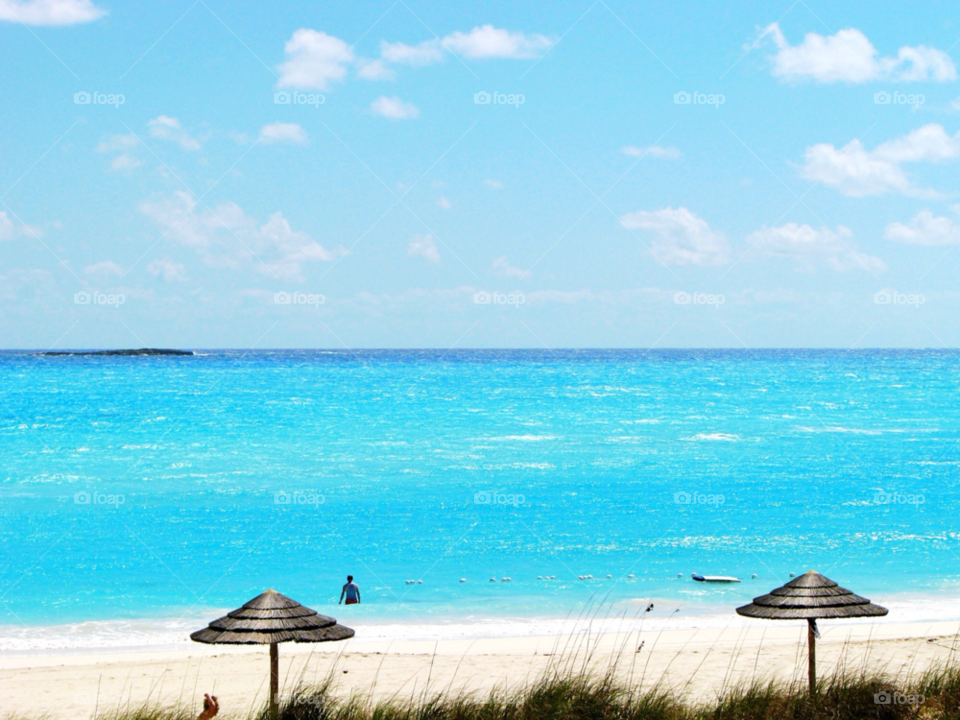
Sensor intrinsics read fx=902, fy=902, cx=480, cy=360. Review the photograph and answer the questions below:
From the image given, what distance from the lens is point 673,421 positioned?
56.6m

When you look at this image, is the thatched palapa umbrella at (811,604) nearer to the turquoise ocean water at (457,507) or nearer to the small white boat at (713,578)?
the turquoise ocean water at (457,507)

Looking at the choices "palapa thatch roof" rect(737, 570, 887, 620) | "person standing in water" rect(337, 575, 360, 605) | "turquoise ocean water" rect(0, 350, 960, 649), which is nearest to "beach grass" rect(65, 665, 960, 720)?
"palapa thatch roof" rect(737, 570, 887, 620)

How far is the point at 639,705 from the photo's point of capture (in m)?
9.01

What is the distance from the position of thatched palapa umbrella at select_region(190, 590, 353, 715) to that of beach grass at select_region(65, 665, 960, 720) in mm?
780

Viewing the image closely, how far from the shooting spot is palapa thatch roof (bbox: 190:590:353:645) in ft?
29.5

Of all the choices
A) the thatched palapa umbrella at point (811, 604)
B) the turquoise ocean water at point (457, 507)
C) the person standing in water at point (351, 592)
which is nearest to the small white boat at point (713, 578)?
the turquoise ocean water at point (457, 507)

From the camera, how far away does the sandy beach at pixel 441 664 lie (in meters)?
11.8

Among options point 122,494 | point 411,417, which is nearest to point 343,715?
point 122,494

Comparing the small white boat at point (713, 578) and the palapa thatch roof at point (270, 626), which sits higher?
the palapa thatch roof at point (270, 626)

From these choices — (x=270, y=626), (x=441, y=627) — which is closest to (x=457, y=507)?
(x=441, y=627)

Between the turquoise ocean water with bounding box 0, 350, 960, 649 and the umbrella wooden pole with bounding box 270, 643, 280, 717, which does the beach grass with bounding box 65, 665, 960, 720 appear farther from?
the turquoise ocean water with bounding box 0, 350, 960, 649

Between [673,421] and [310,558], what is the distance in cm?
3763

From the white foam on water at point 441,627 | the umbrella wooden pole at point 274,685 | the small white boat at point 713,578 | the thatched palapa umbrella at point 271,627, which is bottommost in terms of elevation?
the white foam on water at point 441,627

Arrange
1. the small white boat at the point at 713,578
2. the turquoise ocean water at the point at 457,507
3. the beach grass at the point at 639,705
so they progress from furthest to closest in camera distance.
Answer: the small white boat at the point at 713,578, the turquoise ocean water at the point at 457,507, the beach grass at the point at 639,705
